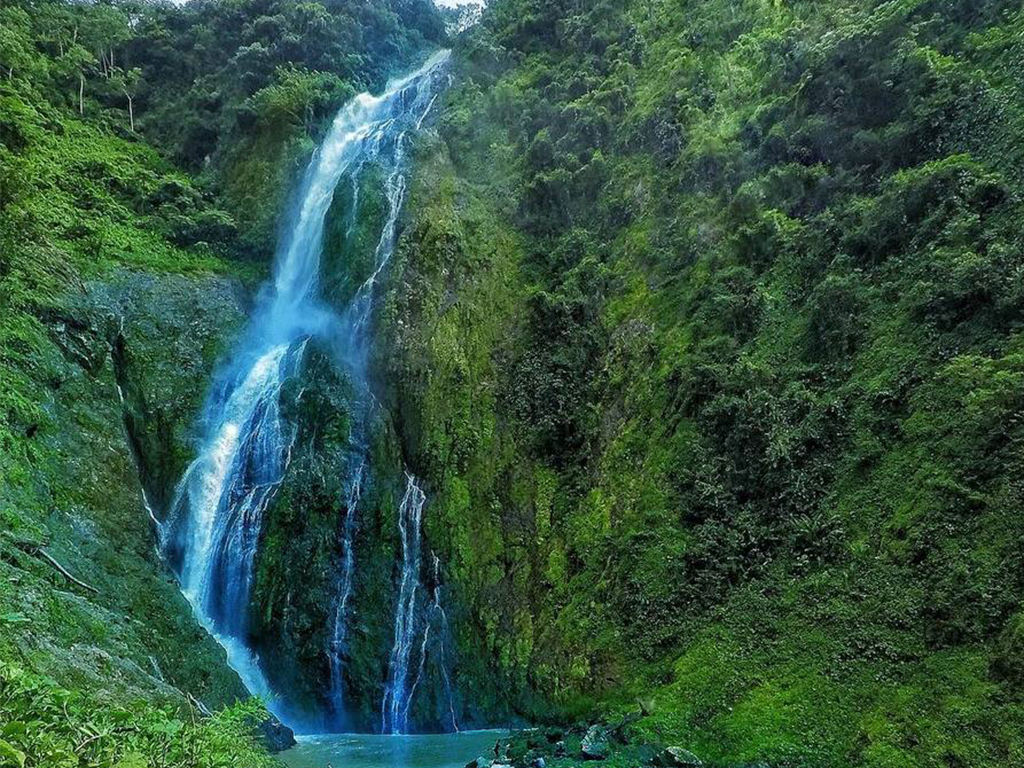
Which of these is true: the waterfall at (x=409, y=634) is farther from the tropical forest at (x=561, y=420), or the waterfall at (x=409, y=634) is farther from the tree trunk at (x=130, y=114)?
the tree trunk at (x=130, y=114)

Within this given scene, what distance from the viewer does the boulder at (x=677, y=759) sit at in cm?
982

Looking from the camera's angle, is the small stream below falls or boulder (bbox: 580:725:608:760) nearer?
boulder (bbox: 580:725:608:760)

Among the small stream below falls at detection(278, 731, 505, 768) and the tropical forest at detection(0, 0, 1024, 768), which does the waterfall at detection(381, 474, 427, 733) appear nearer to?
the tropical forest at detection(0, 0, 1024, 768)

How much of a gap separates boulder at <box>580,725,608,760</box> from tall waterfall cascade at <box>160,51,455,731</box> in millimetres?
4634

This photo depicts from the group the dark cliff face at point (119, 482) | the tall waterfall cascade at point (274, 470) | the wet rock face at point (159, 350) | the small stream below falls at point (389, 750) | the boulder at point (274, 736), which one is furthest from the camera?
the wet rock face at point (159, 350)

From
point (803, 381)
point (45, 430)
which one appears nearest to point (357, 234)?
point (45, 430)

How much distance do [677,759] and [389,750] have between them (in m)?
5.34

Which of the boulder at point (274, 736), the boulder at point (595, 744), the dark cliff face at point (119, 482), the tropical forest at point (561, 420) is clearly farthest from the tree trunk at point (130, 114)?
the boulder at point (595, 744)

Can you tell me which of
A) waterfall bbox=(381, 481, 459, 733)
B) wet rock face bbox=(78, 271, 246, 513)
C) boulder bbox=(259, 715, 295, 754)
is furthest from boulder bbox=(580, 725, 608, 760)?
wet rock face bbox=(78, 271, 246, 513)

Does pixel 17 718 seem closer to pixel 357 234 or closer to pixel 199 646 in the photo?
pixel 199 646

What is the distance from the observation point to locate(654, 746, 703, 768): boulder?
9820mm

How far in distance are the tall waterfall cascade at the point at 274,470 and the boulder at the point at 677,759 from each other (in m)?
5.96

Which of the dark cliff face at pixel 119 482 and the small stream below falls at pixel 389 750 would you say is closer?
the dark cliff face at pixel 119 482

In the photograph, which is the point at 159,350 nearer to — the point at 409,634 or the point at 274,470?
the point at 274,470
